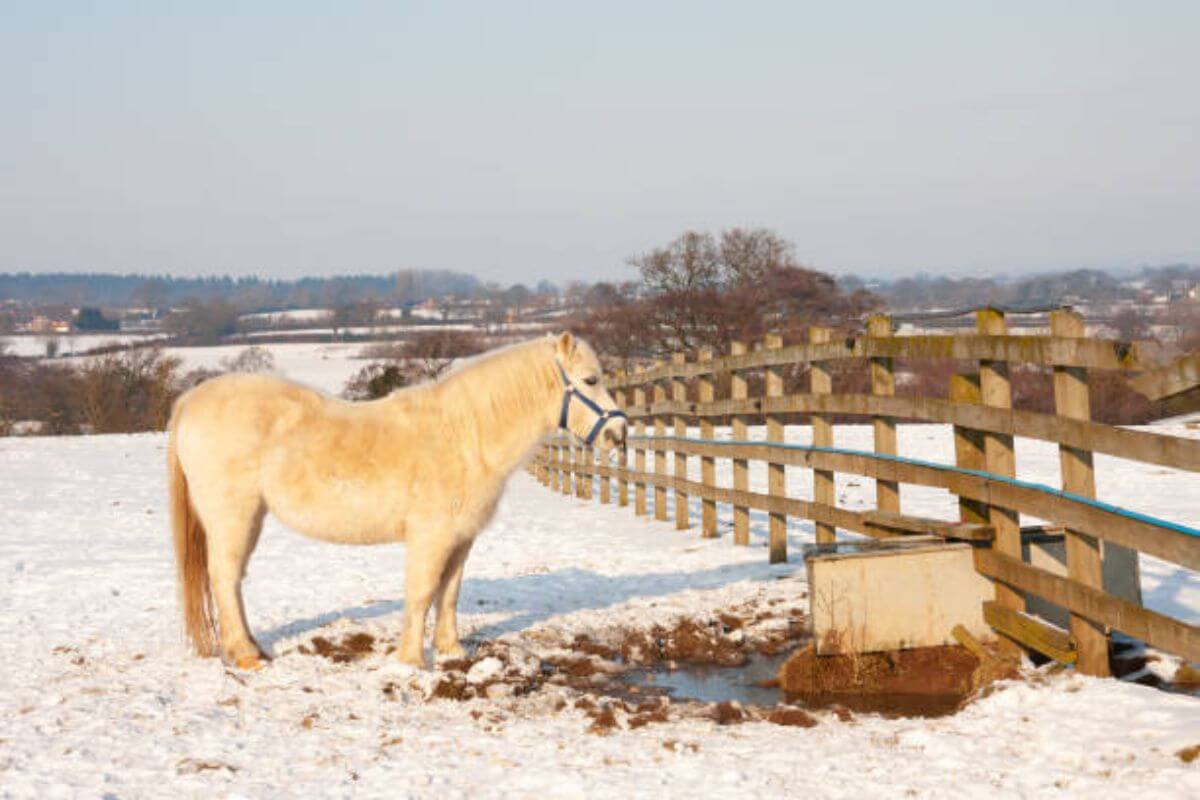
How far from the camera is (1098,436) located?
4707 mm

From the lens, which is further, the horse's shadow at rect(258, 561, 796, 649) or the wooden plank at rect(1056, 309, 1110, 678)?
the horse's shadow at rect(258, 561, 796, 649)

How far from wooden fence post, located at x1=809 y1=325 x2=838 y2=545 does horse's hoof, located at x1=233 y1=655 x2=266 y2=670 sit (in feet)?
13.2

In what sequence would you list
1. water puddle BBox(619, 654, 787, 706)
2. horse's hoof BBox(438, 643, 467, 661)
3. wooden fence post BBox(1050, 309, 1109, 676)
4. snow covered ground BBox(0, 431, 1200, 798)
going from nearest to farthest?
1. snow covered ground BBox(0, 431, 1200, 798)
2. wooden fence post BBox(1050, 309, 1109, 676)
3. water puddle BBox(619, 654, 787, 706)
4. horse's hoof BBox(438, 643, 467, 661)

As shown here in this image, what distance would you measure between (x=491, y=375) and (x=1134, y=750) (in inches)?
143

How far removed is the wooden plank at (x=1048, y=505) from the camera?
4.22m

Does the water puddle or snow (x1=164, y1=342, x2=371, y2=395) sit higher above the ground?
the water puddle

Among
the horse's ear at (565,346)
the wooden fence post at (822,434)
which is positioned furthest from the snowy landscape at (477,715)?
the horse's ear at (565,346)

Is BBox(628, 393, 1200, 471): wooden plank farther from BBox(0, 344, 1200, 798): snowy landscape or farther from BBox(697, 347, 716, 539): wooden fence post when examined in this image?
BBox(697, 347, 716, 539): wooden fence post

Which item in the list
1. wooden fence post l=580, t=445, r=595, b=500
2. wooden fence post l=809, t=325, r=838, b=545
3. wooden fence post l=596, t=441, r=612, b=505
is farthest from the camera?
wooden fence post l=580, t=445, r=595, b=500

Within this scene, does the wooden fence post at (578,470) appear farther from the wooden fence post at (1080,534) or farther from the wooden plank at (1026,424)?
the wooden fence post at (1080,534)

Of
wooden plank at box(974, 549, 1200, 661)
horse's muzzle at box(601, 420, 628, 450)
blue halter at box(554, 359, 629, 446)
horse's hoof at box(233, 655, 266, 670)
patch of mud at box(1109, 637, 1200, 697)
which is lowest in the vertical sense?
horse's hoof at box(233, 655, 266, 670)

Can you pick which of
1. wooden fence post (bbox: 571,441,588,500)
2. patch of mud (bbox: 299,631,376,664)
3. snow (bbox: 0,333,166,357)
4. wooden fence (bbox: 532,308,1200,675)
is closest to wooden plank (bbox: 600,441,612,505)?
wooden fence post (bbox: 571,441,588,500)

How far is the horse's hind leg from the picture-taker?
20.6 ft

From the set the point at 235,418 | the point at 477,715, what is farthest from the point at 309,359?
the point at 477,715
